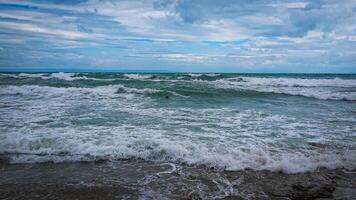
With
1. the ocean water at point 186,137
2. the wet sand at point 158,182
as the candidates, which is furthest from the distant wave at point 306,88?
the wet sand at point 158,182

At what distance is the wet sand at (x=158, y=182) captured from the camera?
4.02 metres

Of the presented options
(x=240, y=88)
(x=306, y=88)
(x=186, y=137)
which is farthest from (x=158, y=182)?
(x=306, y=88)

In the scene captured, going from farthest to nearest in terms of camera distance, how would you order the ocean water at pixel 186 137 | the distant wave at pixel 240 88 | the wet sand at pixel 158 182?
the distant wave at pixel 240 88 < the ocean water at pixel 186 137 < the wet sand at pixel 158 182

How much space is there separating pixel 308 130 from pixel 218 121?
9.55 feet

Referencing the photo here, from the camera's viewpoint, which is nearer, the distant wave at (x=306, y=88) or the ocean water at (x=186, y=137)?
the ocean water at (x=186, y=137)

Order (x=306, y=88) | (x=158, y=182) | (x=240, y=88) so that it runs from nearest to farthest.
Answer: (x=158, y=182) < (x=240, y=88) < (x=306, y=88)

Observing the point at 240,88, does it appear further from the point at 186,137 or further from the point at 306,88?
the point at 186,137

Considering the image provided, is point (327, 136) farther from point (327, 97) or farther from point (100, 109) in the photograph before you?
point (327, 97)

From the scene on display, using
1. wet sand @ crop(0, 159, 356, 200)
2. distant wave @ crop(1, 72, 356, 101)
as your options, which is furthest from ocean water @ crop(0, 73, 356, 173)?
distant wave @ crop(1, 72, 356, 101)

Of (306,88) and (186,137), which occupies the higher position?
(306,88)

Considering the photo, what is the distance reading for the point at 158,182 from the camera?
14.6ft

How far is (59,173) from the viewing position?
188 inches

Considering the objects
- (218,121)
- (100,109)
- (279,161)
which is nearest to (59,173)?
(279,161)

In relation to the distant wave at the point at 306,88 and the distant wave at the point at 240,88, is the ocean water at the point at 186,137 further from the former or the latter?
the distant wave at the point at 306,88
